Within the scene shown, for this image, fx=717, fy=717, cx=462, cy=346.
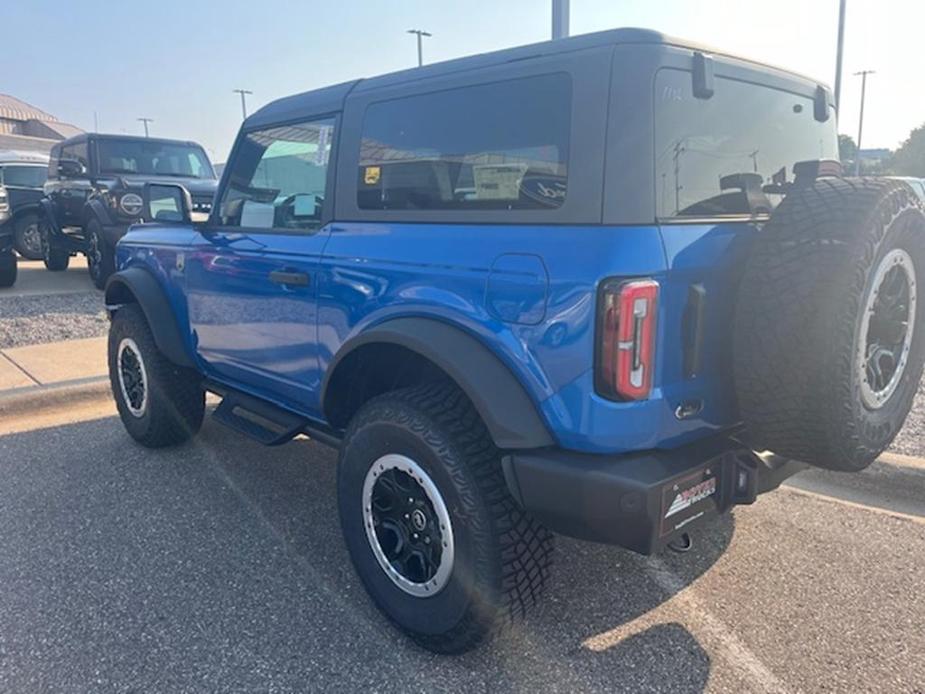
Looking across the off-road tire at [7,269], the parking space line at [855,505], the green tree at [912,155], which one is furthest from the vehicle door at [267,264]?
the green tree at [912,155]

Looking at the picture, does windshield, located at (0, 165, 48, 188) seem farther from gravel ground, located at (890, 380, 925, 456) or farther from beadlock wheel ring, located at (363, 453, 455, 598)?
gravel ground, located at (890, 380, 925, 456)

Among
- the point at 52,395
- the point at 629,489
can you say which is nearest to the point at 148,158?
the point at 52,395

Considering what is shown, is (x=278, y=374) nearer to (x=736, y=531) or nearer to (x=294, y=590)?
(x=294, y=590)

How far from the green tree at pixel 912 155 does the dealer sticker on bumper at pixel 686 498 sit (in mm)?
39888

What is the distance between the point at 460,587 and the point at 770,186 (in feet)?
5.82

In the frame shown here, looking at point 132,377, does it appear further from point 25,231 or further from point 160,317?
point 25,231

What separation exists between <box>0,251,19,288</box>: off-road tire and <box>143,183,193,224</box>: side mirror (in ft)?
→ 20.0

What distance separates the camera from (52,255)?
11547 mm

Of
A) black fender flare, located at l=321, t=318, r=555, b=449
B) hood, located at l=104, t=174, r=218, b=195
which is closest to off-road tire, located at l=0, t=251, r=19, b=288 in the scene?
hood, located at l=104, t=174, r=218, b=195

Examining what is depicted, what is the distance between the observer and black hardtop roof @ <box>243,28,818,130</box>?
7.05ft

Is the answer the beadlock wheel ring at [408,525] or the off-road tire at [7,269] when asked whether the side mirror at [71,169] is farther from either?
the beadlock wheel ring at [408,525]

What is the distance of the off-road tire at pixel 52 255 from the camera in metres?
11.4

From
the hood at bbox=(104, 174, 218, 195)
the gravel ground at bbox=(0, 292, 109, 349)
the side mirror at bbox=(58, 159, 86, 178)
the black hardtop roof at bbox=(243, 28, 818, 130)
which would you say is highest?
Result: the side mirror at bbox=(58, 159, 86, 178)

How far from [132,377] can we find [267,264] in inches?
71.7
